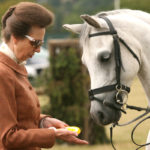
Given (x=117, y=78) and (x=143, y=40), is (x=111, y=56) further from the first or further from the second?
(x=143, y=40)

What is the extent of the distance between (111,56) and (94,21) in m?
0.27

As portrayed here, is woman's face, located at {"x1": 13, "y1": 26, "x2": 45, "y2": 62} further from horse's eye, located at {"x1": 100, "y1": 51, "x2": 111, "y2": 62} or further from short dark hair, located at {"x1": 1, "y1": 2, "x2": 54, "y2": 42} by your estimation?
horse's eye, located at {"x1": 100, "y1": 51, "x2": 111, "y2": 62}

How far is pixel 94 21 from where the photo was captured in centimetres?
295

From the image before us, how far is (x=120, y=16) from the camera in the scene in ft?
10.2

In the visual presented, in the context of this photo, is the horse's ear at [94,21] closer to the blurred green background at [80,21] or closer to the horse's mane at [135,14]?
the horse's mane at [135,14]

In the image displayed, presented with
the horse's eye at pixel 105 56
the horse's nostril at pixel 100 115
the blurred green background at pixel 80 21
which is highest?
the horse's eye at pixel 105 56

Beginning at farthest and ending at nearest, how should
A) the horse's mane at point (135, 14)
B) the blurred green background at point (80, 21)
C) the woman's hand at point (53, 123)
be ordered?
the blurred green background at point (80, 21)
the horse's mane at point (135, 14)
the woman's hand at point (53, 123)

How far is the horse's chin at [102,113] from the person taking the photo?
295cm

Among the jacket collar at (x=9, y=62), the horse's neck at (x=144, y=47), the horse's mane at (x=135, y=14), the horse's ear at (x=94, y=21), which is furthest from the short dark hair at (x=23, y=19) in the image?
the horse's neck at (x=144, y=47)

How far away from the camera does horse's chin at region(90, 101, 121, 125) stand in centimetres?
295

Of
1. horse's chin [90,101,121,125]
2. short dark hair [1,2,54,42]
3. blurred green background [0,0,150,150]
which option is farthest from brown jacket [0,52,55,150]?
blurred green background [0,0,150,150]

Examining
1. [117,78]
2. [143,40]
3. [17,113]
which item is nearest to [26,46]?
[17,113]

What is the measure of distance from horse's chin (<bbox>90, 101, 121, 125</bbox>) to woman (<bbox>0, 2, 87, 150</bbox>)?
247mm

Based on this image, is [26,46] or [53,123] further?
[53,123]
